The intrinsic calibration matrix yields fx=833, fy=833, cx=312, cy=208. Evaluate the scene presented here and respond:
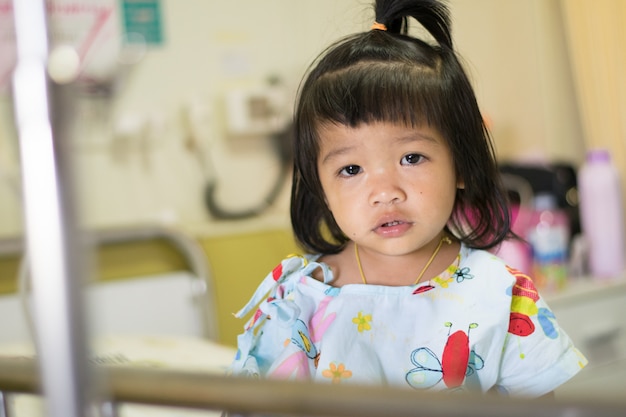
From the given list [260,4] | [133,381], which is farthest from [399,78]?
[260,4]

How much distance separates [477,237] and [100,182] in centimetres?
118

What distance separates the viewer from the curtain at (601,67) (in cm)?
222

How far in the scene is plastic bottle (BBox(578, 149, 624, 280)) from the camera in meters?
2.02

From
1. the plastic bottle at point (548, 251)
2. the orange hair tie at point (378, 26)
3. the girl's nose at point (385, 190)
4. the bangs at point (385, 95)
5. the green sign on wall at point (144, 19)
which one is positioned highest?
the green sign on wall at point (144, 19)

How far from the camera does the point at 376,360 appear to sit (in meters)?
0.70

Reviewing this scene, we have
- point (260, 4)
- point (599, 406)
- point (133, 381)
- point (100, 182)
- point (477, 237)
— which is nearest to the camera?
point (599, 406)

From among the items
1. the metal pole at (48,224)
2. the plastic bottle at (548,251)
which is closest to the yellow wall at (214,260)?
the plastic bottle at (548,251)

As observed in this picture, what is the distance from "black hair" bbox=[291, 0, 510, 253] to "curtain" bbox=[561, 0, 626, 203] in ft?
5.20

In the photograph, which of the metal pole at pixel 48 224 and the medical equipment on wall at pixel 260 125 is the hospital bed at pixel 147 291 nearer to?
the medical equipment on wall at pixel 260 125

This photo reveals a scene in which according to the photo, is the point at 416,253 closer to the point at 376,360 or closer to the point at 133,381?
the point at 376,360

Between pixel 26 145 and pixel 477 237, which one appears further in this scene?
pixel 477 237

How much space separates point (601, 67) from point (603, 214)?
1.52 ft

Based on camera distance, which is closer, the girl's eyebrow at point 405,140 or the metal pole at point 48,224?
the metal pole at point 48,224

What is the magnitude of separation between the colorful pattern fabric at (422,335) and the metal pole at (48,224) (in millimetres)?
339
